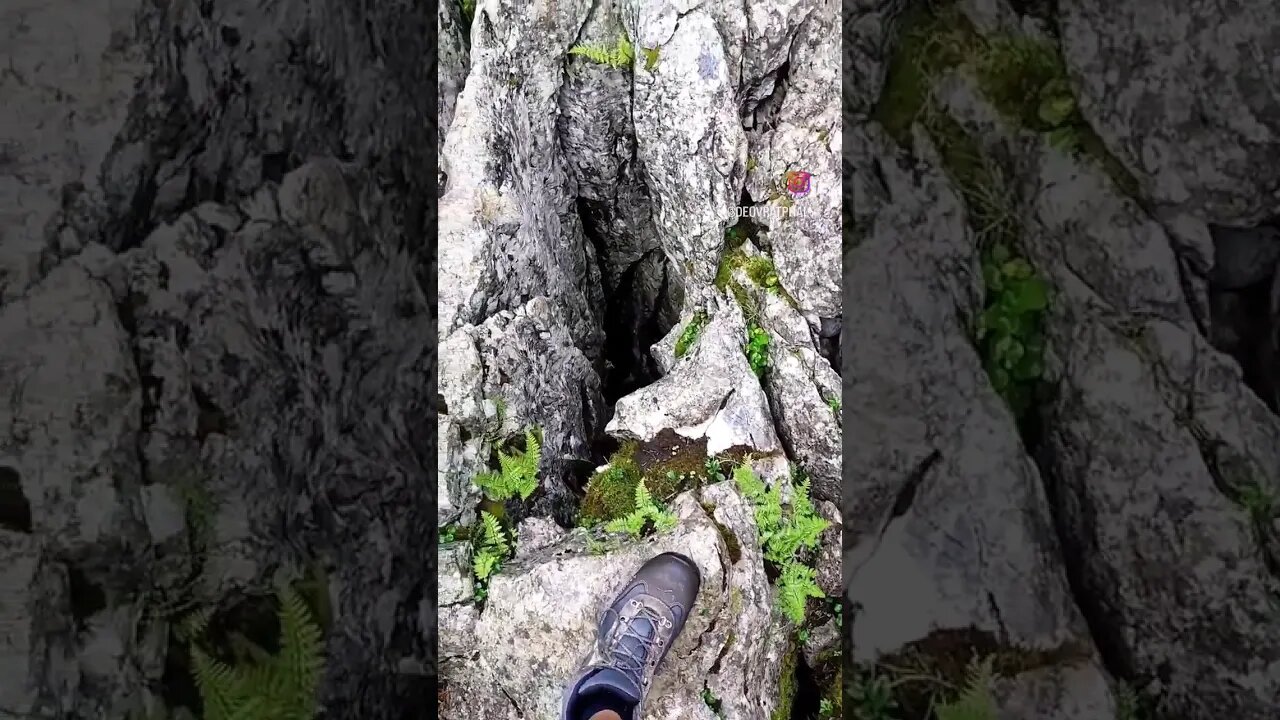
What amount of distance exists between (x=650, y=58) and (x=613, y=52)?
14.1 inches

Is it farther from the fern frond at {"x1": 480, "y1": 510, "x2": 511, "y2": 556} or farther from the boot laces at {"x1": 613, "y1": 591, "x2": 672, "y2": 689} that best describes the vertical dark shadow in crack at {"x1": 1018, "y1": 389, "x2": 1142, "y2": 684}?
the fern frond at {"x1": 480, "y1": 510, "x2": 511, "y2": 556}

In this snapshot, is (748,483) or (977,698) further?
(748,483)

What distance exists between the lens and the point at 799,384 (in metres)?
4.90

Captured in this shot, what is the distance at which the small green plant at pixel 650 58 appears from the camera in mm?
4864

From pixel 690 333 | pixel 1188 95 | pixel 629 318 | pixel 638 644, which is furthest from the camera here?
pixel 629 318

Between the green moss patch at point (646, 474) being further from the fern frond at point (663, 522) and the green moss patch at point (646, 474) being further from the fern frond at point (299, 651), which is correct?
the fern frond at point (299, 651)

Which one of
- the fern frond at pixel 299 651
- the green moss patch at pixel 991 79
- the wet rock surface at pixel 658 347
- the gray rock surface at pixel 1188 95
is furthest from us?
the wet rock surface at pixel 658 347

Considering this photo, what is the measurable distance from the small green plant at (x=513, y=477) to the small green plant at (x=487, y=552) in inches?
7.1

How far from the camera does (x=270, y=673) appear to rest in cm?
308

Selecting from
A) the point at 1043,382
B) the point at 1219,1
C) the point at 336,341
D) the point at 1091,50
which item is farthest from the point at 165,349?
the point at 1219,1

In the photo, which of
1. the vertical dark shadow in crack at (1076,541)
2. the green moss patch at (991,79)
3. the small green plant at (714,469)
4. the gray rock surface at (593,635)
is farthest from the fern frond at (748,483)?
the green moss patch at (991,79)

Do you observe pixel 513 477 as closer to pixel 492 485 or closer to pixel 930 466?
pixel 492 485

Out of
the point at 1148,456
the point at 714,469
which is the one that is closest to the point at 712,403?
the point at 714,469

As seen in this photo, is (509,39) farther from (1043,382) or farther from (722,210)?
(1043,382)
